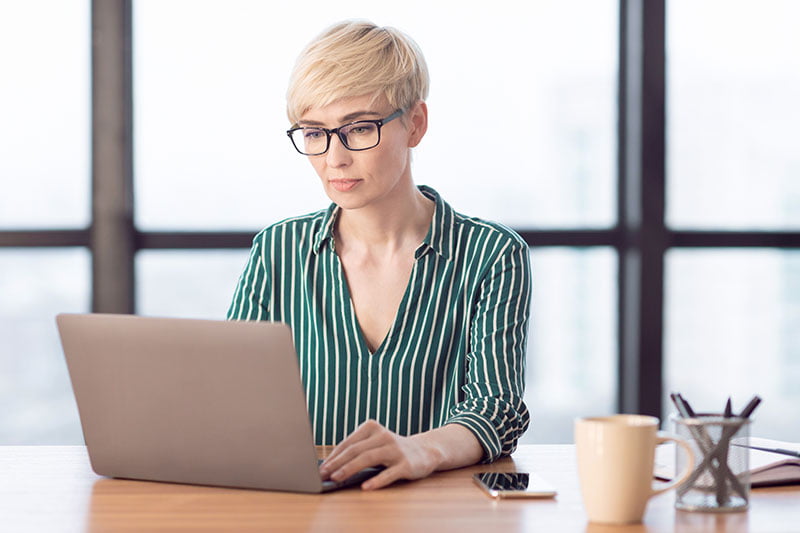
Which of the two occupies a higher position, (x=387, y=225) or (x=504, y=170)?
(x=504, y=170)

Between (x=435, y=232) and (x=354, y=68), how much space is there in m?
0.33

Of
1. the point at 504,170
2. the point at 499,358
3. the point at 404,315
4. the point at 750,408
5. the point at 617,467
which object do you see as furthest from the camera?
the point at 504,170

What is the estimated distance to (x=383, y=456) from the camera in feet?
3.83

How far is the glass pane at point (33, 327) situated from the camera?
9.55ft

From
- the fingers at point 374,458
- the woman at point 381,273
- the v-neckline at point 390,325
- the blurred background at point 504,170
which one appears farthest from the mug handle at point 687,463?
the blurred background at point 504,170

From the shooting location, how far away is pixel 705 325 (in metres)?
3.08

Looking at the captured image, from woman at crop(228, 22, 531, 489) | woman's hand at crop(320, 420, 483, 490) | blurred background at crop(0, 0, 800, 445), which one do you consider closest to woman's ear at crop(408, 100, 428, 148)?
woman at crop(228, 22, 531, 489)

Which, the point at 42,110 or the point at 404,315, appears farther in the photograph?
the point at 42,110

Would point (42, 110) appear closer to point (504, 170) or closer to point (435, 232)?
point (504, 170)

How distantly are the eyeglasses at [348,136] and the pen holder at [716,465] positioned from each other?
2.49ft

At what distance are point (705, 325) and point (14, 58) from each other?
2344mm

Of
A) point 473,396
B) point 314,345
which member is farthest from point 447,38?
point 473,396

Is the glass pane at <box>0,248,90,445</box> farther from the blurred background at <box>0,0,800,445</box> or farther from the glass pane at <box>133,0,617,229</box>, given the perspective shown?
the glass pane at <box>133,0,617,229</box>

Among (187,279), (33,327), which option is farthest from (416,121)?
(33,327)
